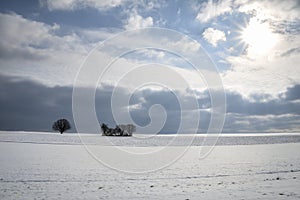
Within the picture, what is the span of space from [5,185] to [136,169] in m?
7.46

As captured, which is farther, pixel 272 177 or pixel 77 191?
pixel 272 177

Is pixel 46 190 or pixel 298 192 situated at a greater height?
pixel 298 192

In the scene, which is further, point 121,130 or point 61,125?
point 61,125

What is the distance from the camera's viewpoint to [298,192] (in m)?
10.1

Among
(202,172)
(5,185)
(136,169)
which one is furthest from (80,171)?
(202,172)

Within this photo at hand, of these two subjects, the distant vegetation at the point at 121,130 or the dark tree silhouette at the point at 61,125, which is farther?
the dark tree silhouette at the point at 61,125

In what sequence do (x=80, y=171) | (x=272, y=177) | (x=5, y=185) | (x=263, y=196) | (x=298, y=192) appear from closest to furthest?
(x=263, y=196) → (x=298, y=192) → (x=5, y=185) → (x=272, y=177) → (x=80, y=171)

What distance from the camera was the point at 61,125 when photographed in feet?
315

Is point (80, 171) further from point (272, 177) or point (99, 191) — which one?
point (272, 177)

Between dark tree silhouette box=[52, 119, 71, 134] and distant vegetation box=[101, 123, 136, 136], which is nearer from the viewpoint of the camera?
distant vegetation box=[101, 123, 136, 136]

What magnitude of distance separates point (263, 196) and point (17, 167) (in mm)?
12872

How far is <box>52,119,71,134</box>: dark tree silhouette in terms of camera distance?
96125mm

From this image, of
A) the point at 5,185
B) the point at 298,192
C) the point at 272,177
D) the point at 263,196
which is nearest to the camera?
the point at 263,196

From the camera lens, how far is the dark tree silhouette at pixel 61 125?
315 feet
